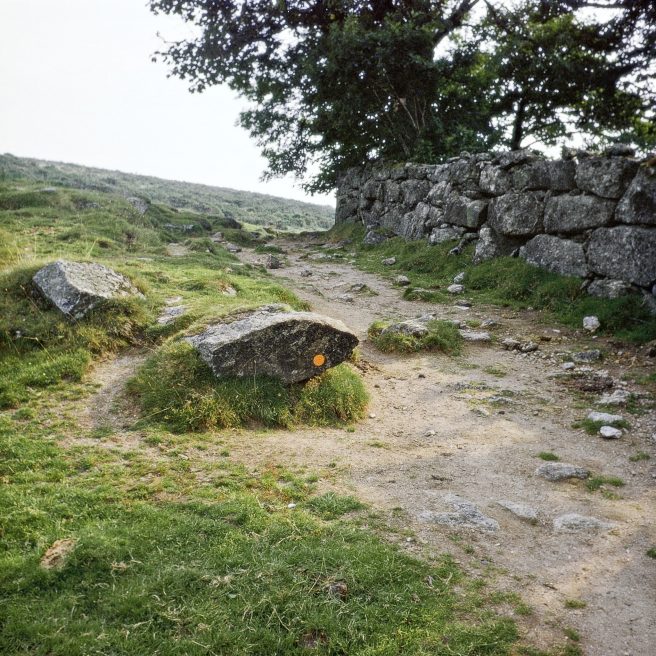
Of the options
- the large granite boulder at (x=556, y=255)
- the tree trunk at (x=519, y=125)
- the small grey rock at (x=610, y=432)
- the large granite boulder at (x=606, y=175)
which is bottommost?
the small grey rock at (x=610, y=432)

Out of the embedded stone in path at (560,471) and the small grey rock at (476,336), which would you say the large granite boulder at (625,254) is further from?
the embedded stone in path at (560,471)

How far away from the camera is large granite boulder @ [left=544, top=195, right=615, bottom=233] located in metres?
12.5

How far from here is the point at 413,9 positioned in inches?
872

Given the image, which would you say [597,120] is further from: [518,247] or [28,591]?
[28,591]

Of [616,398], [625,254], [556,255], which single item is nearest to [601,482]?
[616,398]

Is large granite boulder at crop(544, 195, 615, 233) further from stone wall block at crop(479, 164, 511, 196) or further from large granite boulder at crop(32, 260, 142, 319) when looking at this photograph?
large granite boulder at crop(32, 260, 142, 319)

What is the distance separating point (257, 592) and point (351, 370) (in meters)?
5.66

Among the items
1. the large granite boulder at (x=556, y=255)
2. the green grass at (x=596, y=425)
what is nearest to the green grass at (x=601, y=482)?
the green grass at (x=596, y=425)

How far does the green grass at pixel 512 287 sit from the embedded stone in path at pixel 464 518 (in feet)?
23.2

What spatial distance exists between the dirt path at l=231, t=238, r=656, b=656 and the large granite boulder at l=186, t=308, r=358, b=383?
1.17m

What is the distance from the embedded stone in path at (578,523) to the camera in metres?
5.15

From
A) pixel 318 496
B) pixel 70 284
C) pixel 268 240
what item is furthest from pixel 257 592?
pixel 268 240

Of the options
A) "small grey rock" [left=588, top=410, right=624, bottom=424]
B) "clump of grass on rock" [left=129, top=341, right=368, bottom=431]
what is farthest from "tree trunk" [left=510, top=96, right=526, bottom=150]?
"clump of grass on rock" [left=129, top=341, right=368, bottom=431]

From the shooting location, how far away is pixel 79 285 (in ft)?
31.8
